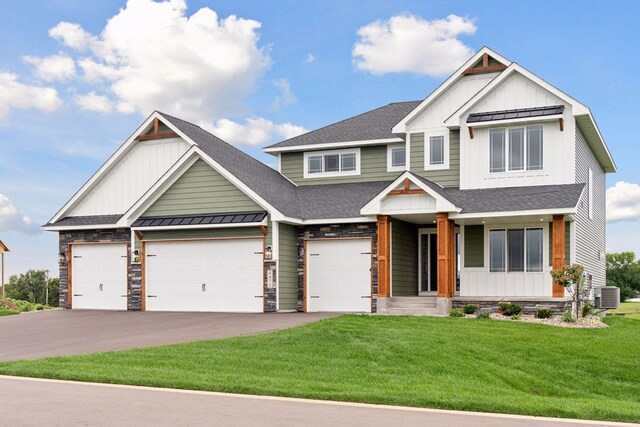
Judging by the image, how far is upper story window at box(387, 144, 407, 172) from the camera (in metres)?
27.9

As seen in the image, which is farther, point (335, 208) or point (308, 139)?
A: point (308, 139)

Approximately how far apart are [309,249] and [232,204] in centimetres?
310

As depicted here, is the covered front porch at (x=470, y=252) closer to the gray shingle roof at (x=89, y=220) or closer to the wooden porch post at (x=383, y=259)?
the wooden porch post at (x=383, y=259)

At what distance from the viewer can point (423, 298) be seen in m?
23.2

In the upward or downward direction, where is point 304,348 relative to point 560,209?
downward

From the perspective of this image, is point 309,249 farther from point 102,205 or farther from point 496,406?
point 496,406

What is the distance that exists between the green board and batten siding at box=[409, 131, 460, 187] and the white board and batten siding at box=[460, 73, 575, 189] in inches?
16.7

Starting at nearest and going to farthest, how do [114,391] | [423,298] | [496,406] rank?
[496,406] < [114,391] < [423,298]

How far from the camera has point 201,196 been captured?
1003 inches

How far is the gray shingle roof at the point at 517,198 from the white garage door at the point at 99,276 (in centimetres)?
1247

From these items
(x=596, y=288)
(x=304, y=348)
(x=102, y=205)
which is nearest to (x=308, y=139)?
(x=102, y=205)

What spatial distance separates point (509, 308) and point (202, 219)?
10.6 m

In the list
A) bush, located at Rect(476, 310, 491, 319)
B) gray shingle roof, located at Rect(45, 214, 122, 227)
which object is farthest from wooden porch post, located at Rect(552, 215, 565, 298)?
gray shingle roof, located at Rect(45, 214, 122, 227)

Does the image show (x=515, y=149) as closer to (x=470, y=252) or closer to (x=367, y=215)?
(x=470, y=252)
